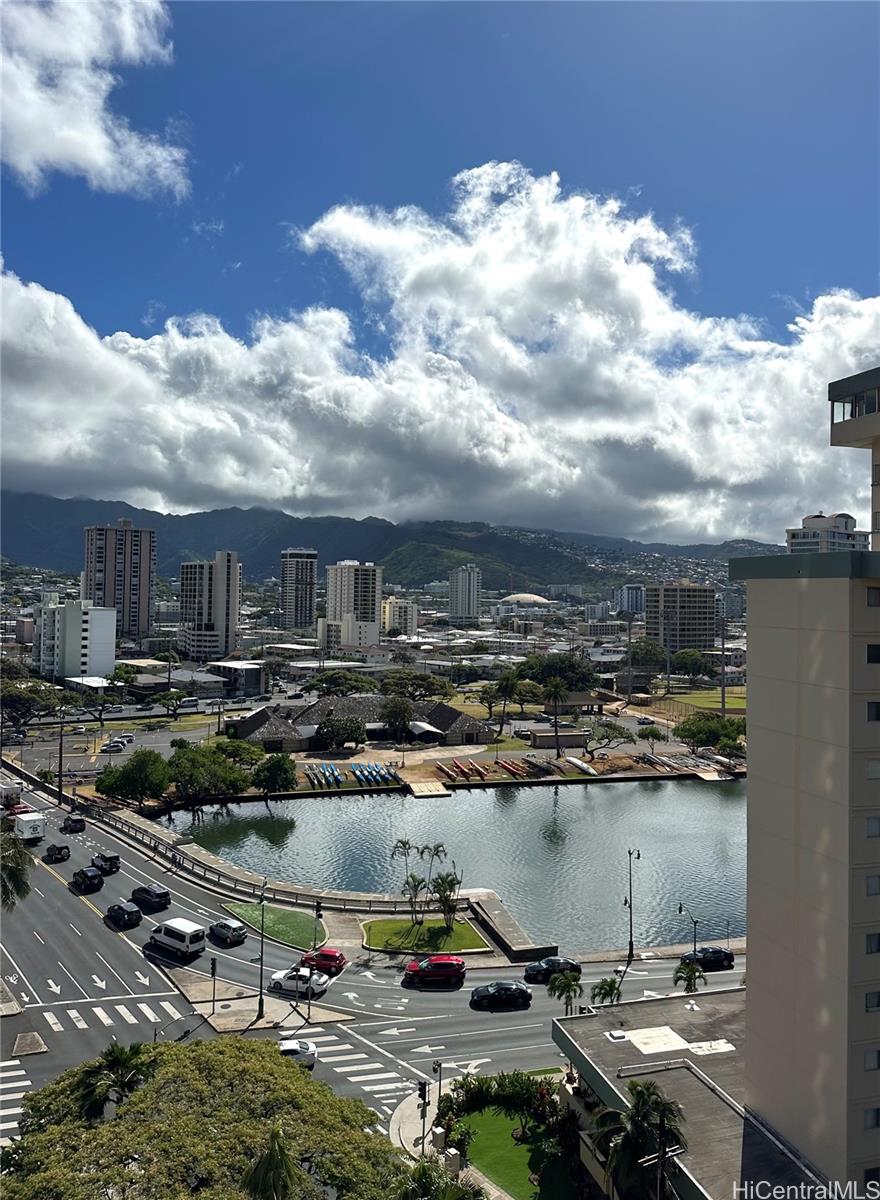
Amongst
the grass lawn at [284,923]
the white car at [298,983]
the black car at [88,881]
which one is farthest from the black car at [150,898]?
the white car at [298,983]

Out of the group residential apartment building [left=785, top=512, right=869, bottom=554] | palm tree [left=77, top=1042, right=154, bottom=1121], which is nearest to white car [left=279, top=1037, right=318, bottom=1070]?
palm tree [left=77, top=1042, right=154, bottom=1121]

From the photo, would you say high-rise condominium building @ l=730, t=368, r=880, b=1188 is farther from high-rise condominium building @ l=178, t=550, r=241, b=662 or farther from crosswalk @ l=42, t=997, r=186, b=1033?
high-rise condominium building @ l=178, t=550, r=241, b=662

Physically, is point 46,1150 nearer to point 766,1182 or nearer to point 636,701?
point 766,1182

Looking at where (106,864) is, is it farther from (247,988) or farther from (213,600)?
(213,600)

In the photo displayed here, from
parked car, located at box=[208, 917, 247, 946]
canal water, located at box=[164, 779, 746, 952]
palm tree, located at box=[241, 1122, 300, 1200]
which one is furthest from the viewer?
canal water, located at box=[164, 779, 746, 952]

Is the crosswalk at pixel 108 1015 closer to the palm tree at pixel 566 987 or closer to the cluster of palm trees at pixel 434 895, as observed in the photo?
the cluster of palm trees at pixel 434 895

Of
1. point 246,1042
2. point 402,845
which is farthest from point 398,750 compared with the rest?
point 246,1042

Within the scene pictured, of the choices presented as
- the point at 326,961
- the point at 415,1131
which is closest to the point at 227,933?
the point at 326,961
